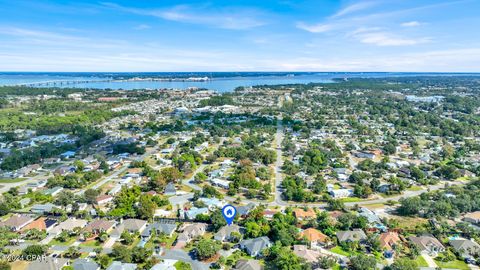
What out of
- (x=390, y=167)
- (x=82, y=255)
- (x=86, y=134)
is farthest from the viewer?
(x=86, y=134)

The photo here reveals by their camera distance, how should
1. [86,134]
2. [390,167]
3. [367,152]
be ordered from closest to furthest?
[390,167], [367,152], [86,134]

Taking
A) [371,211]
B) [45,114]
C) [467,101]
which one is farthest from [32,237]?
[467,101]

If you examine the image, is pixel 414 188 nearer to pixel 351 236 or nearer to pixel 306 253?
pixel 351 236

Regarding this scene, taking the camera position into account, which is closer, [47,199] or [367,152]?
[47,199]

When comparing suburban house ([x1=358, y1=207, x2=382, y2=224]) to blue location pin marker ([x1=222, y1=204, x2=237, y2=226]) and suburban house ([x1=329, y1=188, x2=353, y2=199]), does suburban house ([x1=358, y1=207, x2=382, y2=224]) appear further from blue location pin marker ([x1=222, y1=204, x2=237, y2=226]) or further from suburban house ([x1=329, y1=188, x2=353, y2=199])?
blue location pin marker ([x1=222, y1=204, x2=237, y2=226])

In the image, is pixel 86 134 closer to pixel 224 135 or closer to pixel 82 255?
pixel 224 135

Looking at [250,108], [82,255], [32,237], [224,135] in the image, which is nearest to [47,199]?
[32,237]

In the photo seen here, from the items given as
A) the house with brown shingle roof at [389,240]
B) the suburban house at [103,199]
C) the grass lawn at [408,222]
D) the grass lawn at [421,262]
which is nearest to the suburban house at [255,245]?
the house with brown shingle roof at [389,240]
